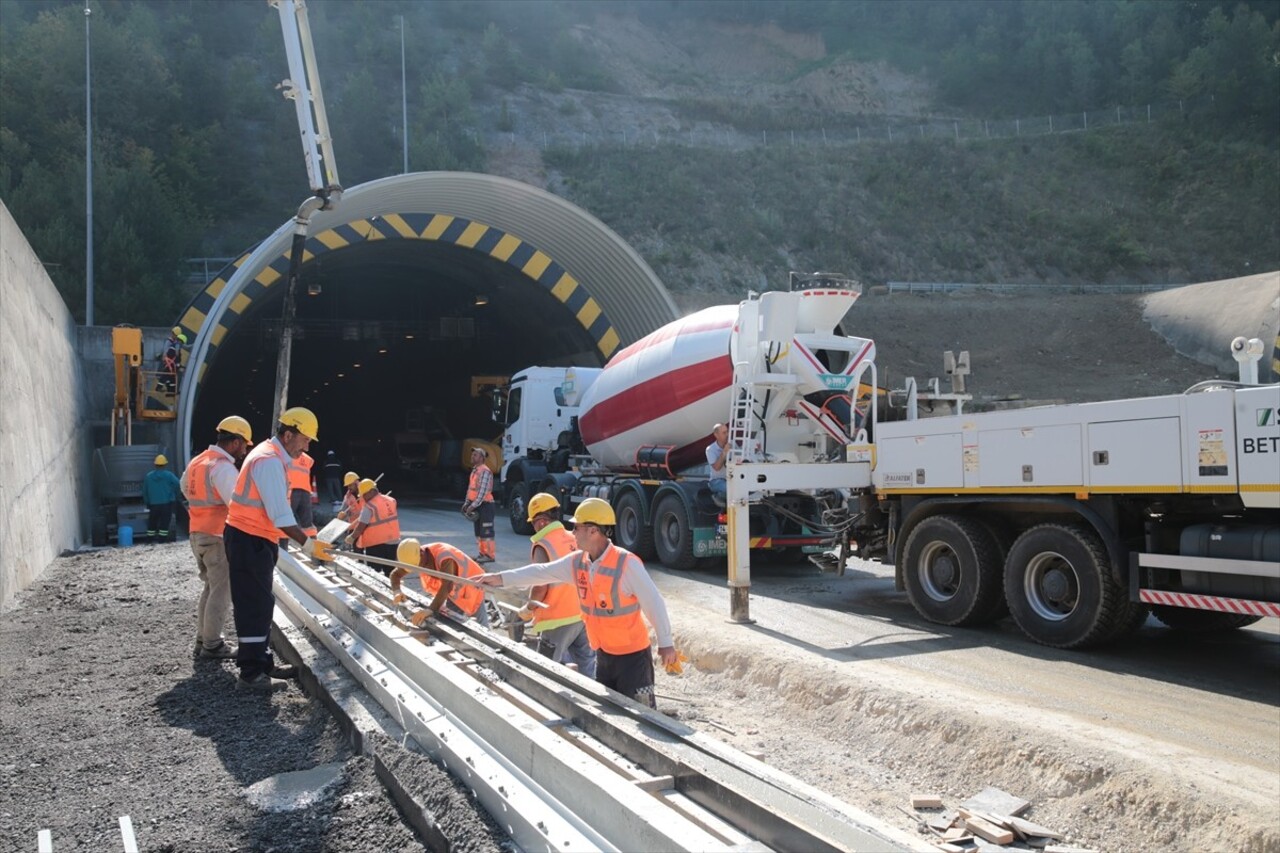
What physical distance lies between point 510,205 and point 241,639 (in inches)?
718

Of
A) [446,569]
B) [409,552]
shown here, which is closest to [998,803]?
[446,569]

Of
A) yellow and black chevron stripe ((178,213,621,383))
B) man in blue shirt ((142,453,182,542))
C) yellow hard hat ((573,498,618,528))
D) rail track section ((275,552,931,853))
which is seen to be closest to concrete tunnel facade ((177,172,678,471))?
yellow and black chevron stripe ((178,213,621,383))

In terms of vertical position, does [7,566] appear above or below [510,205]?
below

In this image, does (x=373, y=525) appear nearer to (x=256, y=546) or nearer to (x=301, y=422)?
(x=301, y=422)

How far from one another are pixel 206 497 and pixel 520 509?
11.3 m

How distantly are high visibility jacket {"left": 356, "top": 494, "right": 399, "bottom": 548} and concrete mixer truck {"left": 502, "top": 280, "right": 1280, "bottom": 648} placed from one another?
366 centimetres

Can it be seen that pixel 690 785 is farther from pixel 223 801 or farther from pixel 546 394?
pixel 546 394

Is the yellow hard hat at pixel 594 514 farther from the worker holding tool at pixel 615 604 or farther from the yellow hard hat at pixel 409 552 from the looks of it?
the yellow hard hat at pixel 409 552

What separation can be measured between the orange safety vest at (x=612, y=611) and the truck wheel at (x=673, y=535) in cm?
759

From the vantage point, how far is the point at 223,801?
13.9ft

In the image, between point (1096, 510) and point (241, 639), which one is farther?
point (1096, 510)

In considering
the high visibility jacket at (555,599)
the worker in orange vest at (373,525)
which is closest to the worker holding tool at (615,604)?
the high visibility jacket at (555,599)

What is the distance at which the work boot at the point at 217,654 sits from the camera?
6863 mm

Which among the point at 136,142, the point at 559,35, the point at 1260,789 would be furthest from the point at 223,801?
the point at 559,35
